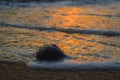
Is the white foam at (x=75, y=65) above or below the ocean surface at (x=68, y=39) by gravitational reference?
above

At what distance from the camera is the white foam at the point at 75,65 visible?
12.9ft

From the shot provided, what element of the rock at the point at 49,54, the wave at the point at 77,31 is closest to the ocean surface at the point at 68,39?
the wave at the point at 77,31

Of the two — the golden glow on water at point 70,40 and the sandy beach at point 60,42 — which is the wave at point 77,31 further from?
the golden glow on water at point 70,40

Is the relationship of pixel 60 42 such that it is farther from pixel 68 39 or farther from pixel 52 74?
pixel 52 74

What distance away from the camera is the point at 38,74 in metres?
3.72

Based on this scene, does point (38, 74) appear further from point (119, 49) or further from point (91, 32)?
point (91, 32)

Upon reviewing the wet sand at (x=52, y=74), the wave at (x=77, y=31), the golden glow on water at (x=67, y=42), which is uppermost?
the wet sand at (x=52, y=74)

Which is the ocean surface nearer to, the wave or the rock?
the wave

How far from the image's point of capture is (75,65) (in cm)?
402

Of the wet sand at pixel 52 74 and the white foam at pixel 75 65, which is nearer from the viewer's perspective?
the wet sand at pixel 52 74

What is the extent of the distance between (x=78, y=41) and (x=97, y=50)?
71 cm

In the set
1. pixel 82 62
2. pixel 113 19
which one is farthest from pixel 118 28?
pixel 82 62

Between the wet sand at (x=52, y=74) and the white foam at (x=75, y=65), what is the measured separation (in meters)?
0.10

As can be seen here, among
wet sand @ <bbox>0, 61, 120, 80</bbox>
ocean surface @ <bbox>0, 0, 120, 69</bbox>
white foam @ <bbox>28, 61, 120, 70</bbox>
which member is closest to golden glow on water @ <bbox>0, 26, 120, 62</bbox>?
ocean surface @ <bbox>0, 0, 120, 69</bbox>
